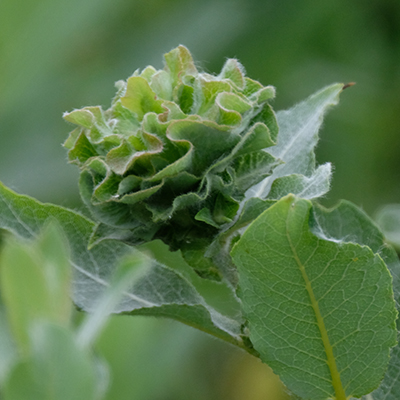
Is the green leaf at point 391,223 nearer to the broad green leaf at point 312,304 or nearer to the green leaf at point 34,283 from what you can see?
the broad green leaf at point 312,304

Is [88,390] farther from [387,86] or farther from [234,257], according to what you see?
[387,86]

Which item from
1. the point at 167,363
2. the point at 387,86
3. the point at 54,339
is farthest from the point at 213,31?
the point at 54,339

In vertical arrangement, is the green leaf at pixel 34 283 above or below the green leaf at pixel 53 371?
above

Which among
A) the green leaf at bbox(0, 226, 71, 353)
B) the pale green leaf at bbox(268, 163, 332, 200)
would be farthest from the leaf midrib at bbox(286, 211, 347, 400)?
the green leaf at bbox(0, 226, 71, 353)

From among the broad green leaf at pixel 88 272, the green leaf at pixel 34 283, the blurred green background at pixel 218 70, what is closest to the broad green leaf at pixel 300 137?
the broad green leaf at pixel 88 272

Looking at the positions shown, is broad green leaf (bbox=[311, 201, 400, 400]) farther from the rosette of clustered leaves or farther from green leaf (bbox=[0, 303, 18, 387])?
green leaf (bbox=[0, 303, 18, 387])

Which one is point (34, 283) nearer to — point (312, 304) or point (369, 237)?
point (312, 304)
